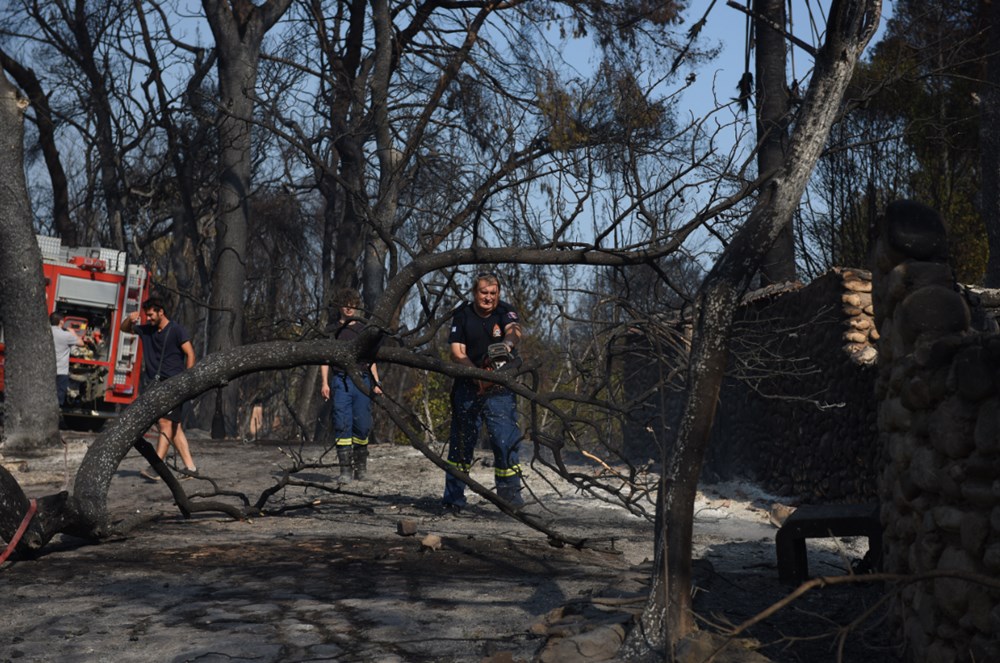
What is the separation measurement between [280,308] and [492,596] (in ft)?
85.4

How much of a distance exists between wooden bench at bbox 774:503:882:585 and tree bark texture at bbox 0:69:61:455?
28.5ft

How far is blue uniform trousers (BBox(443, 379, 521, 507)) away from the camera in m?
8.05

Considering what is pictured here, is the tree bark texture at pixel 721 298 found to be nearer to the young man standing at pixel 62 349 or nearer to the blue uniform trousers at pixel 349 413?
the blue uniform trousers at pixel 349 413

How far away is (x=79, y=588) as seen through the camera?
5625 mm

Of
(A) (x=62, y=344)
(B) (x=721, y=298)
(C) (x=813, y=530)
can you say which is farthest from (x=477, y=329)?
(A) (x=62, y=344)

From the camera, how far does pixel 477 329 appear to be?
8.38 meters

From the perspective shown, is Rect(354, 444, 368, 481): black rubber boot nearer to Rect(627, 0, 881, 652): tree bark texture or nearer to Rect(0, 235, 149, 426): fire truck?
Rect(627, 0, 881, 652): tree bark texture

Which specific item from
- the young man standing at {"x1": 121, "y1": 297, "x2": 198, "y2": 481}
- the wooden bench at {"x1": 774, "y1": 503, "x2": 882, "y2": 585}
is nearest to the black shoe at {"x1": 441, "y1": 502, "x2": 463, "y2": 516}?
the young man standing at {"x1": 121, "y1": 297, "x2": 198, "y2": 481}

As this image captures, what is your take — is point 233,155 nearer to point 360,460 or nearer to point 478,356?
point 360,460

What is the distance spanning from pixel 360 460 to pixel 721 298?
619cm

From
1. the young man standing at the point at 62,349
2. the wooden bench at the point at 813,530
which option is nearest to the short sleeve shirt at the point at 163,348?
the young man standing at the point at 62,349

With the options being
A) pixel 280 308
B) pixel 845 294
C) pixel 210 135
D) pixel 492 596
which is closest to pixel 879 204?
pixel 845 294

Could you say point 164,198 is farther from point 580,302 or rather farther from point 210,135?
point 580,302

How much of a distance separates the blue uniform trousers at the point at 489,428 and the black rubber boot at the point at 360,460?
5.71 feet
